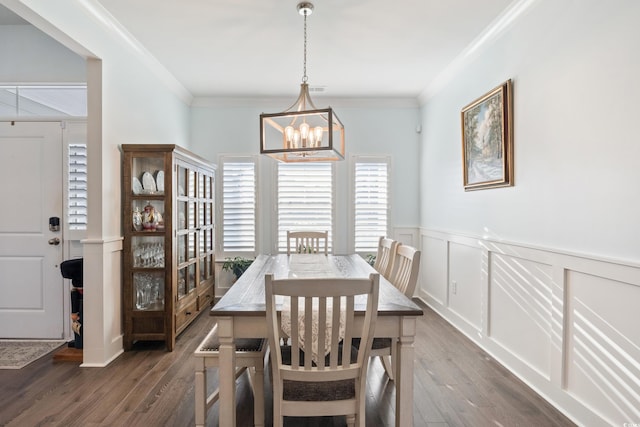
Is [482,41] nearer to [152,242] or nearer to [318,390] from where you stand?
[318,390]

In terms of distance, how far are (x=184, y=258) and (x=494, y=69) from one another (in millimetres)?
3324

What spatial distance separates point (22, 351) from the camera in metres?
3.20

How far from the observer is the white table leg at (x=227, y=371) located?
5.94 ft

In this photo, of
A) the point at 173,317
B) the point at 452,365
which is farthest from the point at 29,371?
the point at 452,365

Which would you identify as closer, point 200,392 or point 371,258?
point 200,392

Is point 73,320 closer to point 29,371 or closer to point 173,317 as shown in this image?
point 29,371

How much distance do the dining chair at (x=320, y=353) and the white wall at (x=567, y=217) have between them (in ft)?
4.39

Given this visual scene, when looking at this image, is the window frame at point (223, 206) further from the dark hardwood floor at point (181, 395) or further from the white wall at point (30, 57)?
the white wall at point (30, 57)

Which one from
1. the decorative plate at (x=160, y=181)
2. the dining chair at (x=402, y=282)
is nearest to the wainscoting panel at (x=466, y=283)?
the dining chair at (x=402, y=282)

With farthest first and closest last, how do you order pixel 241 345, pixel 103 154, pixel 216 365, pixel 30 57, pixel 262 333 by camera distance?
pixel 30 57
pixel 103 154
pixel 241 345
pixel 216 365
pixel 262 333

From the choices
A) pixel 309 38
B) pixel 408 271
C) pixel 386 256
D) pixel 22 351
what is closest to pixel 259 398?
pixel 408 271

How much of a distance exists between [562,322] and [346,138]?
11.5ft

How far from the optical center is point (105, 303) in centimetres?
295

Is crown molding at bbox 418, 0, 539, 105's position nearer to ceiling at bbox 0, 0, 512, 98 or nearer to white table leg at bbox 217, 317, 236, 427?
ceiling at bbox 0, 0, 512, 98
